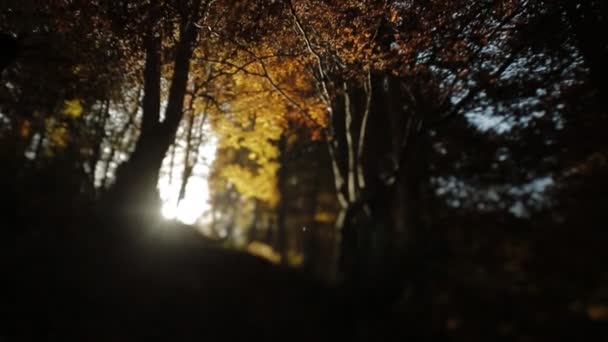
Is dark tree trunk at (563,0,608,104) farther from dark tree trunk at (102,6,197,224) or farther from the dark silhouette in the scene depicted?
the dark silhouette

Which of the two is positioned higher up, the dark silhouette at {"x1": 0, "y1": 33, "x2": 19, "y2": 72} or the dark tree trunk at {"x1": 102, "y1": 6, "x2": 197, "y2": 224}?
the dark silhouette at {"x1": 0, "y1": 33, "x2": 19, "y2": 72}

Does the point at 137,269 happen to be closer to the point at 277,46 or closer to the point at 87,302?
the point at 87,302

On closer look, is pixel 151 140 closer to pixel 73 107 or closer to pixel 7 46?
pixel 7 46

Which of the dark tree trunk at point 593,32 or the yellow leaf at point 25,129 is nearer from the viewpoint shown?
the dark tree trunk at point 593,32

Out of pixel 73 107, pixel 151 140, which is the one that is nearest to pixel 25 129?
pixel 73 107

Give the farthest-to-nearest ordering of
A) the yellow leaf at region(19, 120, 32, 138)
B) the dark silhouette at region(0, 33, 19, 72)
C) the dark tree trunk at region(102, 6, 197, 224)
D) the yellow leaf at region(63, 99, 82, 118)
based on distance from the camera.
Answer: the yellow leaf at region(19, 120, 32, 138) → the yellow leaf at region(63, 99, 82, 118) → the dark silhouette at region(0, 33, 19, 72) → the dark tree trunk at region(102, 6, 197, 224)

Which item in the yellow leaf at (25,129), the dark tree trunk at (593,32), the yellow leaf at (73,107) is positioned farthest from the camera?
the yellow leaf at (25,129)

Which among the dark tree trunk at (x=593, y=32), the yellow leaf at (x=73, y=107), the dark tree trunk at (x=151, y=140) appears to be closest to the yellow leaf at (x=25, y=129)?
the yellow leaf at (x=73, y=107)

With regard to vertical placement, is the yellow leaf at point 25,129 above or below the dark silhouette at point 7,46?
below

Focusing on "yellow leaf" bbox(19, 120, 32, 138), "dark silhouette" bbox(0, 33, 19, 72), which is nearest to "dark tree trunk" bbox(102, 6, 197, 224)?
"dark silhouette" bbox(0, 33, 19, 72)

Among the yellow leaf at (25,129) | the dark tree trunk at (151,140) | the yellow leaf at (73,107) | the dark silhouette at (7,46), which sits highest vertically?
the yellow leaf at (73,107)

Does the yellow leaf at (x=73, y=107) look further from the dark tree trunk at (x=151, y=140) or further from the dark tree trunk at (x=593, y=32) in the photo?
the dark tree trunk at (x=593, y=32)

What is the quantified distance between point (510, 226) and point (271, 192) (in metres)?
12.3

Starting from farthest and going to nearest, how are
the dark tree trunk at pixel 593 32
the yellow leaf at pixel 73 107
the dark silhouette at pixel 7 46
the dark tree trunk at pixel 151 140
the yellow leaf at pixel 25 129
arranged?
the yellow leaf at pixel 25 129
the yellow leaf at pixel 73 107
the dark tree trunk at pixel 593 32
the dark silhouette at pixel 7 46
the dark tree trunk at pixel 151 140
